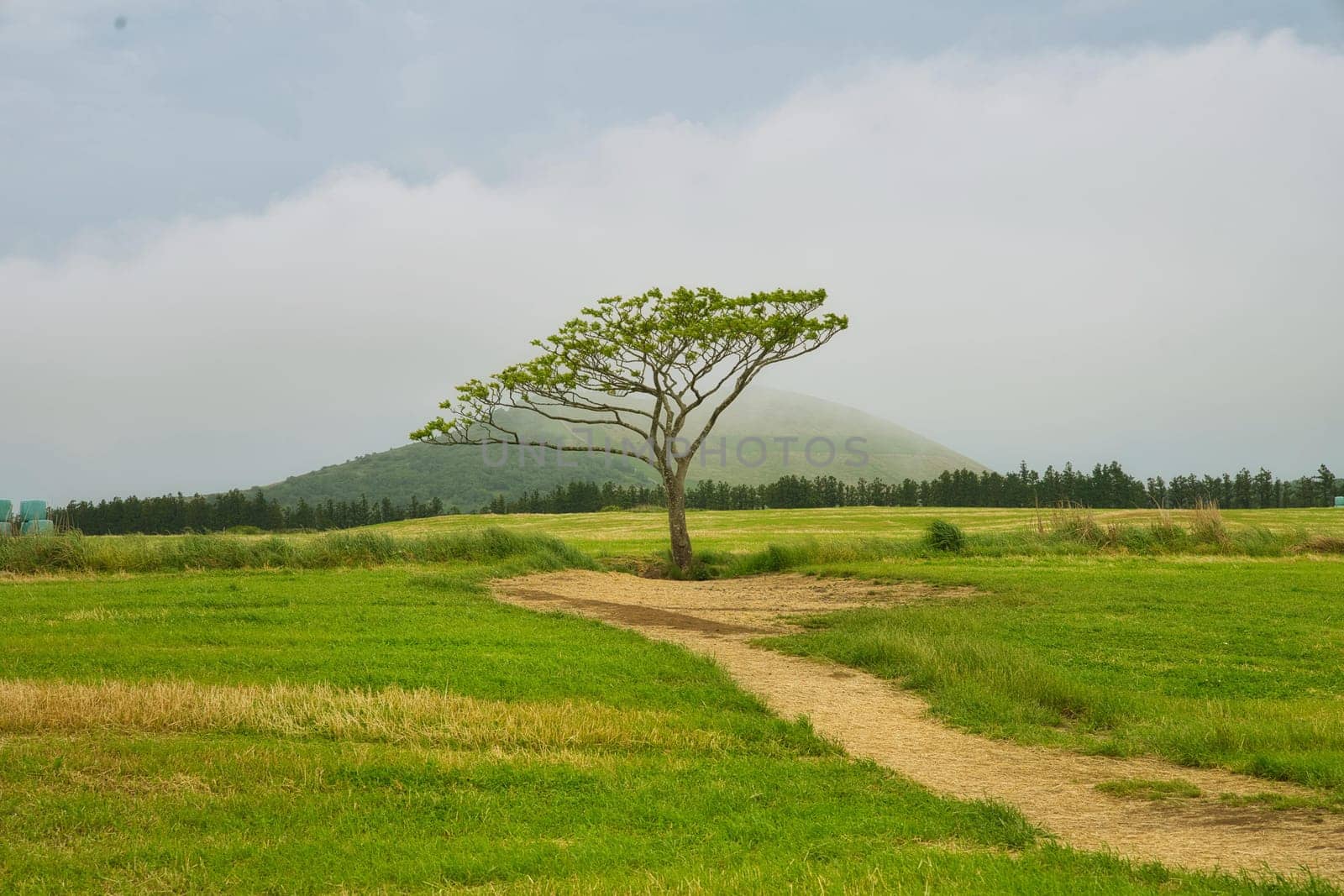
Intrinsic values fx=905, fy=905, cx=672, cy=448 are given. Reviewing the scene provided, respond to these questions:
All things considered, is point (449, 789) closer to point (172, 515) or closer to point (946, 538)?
point (946, 538)

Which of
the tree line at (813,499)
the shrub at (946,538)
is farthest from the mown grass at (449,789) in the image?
the tree line at (813,499)

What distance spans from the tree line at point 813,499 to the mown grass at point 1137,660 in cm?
5076

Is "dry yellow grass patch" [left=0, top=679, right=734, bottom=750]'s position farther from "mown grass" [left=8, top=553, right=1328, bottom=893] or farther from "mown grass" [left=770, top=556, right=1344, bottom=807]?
"mown grass" [left=770, top=556, right=1344, bottom=807]

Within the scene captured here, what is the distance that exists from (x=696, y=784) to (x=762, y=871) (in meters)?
2.07

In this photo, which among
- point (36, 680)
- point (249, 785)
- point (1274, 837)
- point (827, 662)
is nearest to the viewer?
point (1274, 837)

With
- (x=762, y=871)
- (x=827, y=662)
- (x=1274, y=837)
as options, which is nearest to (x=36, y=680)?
(x=762, y=871)

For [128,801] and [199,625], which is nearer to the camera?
[128,801]

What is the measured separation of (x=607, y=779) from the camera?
24.9 feet

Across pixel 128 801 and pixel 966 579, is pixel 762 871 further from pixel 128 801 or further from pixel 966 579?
pixel 966 579

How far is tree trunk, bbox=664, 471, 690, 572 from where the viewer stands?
3025cm

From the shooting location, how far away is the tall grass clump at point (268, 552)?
2580cm

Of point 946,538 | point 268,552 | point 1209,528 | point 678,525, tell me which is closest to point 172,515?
point 268,552

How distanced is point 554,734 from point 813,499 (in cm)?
9626

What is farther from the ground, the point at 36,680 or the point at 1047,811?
the point at 36,680
